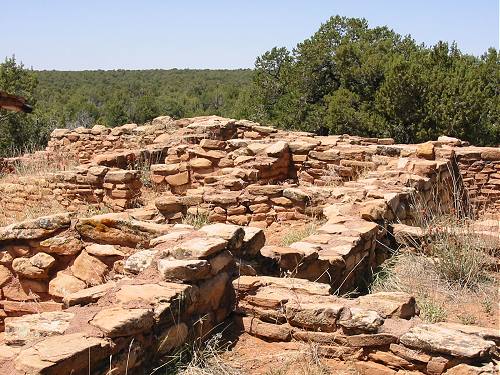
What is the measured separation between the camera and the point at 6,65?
863 inches

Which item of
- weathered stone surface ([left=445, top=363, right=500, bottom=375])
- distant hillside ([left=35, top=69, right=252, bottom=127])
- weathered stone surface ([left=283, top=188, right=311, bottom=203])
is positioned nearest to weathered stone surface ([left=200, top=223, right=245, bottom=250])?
weathered stone surface ([left=445, top=363, right=500, bottom=375])

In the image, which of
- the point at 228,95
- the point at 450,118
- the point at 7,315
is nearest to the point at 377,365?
the point at 7,315

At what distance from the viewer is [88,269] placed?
5.14 metres

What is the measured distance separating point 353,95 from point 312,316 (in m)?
15.7

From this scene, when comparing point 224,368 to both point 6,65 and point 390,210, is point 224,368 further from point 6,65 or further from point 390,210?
point 6,65

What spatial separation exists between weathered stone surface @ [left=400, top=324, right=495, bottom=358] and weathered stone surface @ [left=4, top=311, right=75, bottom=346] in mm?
2050

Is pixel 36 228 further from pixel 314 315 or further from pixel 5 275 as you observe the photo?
pixel 314 315

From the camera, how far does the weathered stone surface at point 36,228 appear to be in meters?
5.27

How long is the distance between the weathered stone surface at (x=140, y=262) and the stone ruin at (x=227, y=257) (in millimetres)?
15

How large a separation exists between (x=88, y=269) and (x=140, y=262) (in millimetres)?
1213

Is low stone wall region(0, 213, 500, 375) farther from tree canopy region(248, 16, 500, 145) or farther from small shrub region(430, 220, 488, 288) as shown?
tree canopy region(248, 16, 500, 145)

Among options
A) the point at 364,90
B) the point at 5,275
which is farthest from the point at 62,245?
the point at 364,90

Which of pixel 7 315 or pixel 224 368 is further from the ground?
pixel 224 368

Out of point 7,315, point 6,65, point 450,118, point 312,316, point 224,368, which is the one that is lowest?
point 7,315
